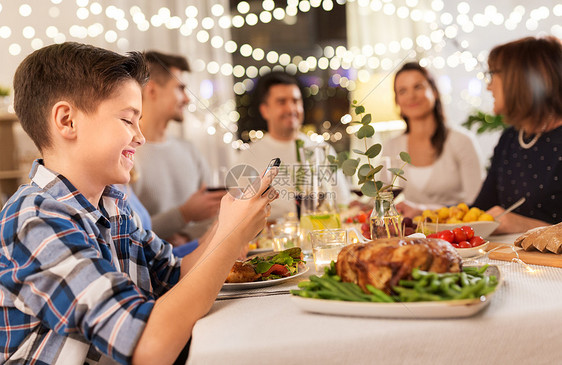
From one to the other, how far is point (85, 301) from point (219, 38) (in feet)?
11.9

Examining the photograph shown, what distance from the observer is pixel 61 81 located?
993 mm

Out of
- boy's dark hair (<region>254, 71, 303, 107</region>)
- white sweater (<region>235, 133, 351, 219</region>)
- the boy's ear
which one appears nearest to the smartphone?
the boy's ear

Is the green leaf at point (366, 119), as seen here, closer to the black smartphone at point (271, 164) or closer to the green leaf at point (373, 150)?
the green leaf at point (373, 150)

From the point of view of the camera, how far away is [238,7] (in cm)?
427

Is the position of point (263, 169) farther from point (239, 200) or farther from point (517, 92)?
point (517, 92)

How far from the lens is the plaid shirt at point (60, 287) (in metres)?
0.80

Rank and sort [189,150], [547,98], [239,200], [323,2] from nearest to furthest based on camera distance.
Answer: [239,200] → [547,98] → [189,150] → [323,2]

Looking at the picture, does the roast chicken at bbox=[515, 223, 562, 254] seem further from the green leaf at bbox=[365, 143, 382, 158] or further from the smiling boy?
the smiling boy

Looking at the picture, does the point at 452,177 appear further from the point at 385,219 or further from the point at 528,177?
the point at 385,219

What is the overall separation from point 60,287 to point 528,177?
1.71m

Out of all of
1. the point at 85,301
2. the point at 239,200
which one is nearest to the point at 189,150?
the point at 239,200

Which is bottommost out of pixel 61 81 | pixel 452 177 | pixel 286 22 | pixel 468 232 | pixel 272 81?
pixel 452 177

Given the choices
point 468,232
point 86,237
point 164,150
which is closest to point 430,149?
point 164,150

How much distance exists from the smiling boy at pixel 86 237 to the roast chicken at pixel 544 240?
548 millimetres
